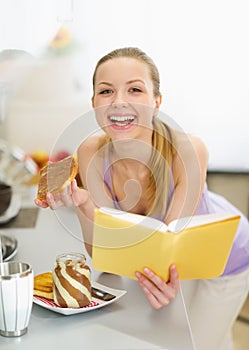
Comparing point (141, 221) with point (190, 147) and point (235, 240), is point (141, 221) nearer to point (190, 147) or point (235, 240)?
point (190, 147)

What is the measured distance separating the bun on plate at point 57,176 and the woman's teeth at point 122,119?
102 mm

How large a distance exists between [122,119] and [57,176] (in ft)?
0.48

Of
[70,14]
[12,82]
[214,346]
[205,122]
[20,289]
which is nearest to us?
[20,289]

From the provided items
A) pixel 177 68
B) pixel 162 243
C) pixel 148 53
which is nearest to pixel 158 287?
pixel 162 243

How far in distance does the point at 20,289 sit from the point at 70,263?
11 cm

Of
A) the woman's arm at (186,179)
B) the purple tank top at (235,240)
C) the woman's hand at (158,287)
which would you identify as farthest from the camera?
the purple tank top at (235,240)

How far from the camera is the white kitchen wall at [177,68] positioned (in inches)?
78.0

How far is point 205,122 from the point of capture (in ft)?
7.62

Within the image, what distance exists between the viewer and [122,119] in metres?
1.03

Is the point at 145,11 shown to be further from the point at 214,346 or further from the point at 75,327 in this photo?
the point at 75,327

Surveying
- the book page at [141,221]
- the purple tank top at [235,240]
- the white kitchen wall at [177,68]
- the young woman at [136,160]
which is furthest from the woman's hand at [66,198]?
the white kitchen wall at [177,68]

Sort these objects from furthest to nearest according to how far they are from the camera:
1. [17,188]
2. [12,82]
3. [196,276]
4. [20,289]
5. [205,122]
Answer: [12,82] → [205,122] → [17,188] → [196,276] → [20,289]

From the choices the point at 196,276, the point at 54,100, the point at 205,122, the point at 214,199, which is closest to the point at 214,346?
the point at 214,199

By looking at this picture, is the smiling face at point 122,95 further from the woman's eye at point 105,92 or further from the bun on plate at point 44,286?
the bun on plate at point 44,286
